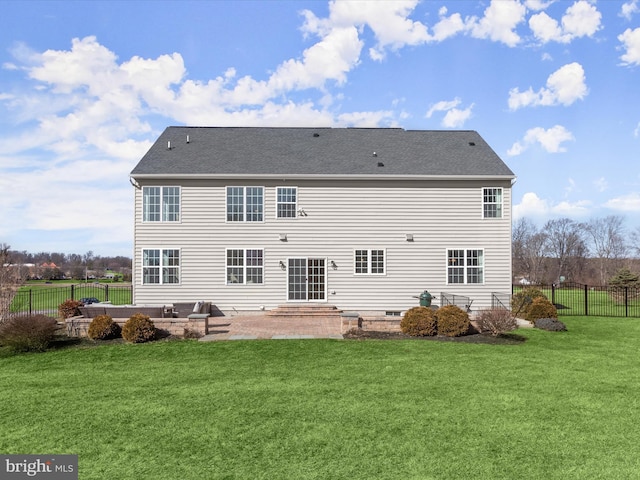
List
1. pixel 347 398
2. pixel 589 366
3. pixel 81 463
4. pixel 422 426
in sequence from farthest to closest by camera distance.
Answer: pixel 589 366 < pixel 347 398 < pixel 422 426 < pixel 81 463

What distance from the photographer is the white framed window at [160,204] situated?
19.3 meters

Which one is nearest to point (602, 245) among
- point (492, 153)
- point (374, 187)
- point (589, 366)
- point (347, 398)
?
point (492, 153)

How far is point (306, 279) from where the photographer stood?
1941cm

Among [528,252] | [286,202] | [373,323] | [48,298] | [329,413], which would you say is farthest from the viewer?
[528,252]

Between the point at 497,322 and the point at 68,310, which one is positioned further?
the point at 68,310

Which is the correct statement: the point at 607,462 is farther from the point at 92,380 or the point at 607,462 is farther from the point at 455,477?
the point at 92,380

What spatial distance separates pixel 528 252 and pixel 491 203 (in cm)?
5168

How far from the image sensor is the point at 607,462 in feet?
17.0

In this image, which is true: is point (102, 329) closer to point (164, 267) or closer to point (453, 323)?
point (164, 267)

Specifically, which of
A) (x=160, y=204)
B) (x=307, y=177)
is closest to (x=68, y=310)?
(x=160, y=204)

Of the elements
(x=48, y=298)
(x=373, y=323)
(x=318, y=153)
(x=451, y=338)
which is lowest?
(x=48, y=298)

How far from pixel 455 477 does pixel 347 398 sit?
2905 mm
